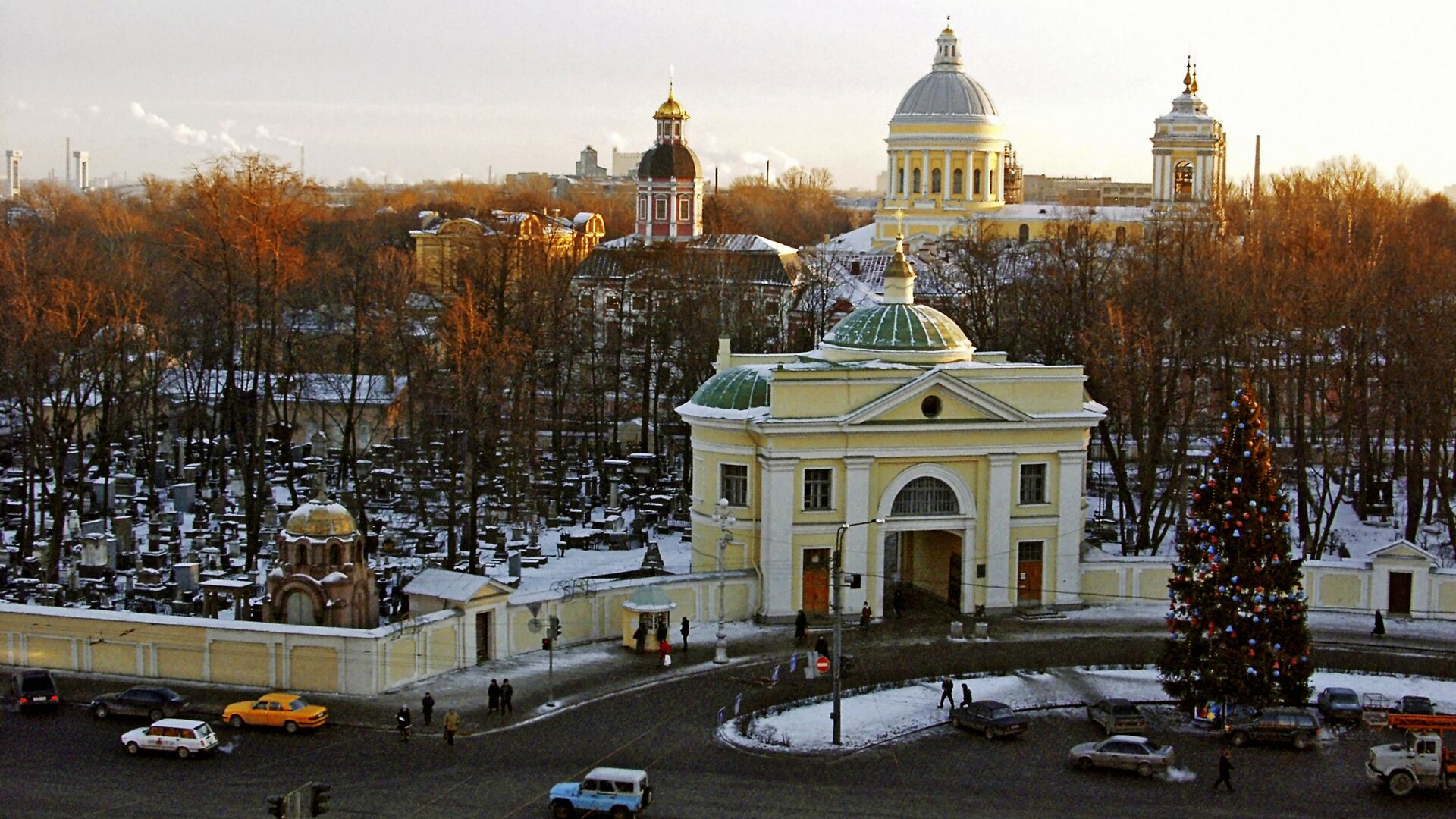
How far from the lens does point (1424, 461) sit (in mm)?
46375

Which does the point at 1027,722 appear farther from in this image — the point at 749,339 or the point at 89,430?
→ the point at 89,430

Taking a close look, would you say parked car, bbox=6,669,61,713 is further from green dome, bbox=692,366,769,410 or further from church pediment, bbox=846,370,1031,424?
church pediment, bbox=846,370,1031,424

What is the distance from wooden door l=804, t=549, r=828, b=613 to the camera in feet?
121

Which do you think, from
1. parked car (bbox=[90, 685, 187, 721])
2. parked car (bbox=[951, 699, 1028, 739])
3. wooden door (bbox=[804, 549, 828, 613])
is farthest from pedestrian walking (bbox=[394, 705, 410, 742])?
wooden door (bbox=[804, 549, 828, 613])

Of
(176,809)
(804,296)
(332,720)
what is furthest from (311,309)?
(176,809)

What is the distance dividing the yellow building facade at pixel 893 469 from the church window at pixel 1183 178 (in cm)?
5608

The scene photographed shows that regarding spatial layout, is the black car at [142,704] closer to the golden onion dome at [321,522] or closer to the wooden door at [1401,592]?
the golden onion dome at [321,522]

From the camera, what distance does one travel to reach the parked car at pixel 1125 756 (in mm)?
27094

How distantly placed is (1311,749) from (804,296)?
127ft

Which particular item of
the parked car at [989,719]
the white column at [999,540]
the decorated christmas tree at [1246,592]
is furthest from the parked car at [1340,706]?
the white column at [999,540]

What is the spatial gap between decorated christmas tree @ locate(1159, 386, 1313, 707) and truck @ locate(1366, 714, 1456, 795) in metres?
2.83

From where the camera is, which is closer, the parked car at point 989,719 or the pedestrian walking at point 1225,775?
the pedestrian walking at point 1225,775

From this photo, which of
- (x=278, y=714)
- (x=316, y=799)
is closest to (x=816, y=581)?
(x=278, y=714)

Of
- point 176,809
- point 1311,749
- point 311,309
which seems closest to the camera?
point 176,809
